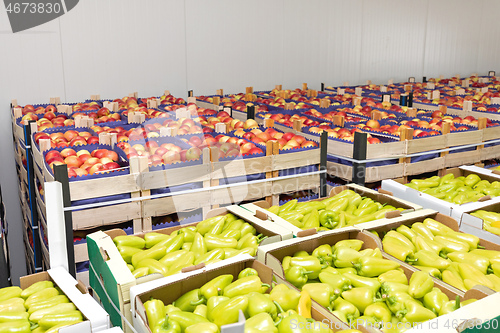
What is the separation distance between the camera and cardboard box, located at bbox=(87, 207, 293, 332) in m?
1.84

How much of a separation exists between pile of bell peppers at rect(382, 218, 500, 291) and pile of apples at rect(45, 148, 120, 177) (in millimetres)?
2039

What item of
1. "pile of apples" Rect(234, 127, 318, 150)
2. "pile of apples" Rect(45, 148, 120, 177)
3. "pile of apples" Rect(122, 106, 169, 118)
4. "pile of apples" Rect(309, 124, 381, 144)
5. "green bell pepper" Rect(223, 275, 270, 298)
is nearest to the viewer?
"green bell pepper" Rect(223, 275, 270, 298)

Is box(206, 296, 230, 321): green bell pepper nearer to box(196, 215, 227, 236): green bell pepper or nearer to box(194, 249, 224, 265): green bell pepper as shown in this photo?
box(194, 249, 224, 265): green bell pepper

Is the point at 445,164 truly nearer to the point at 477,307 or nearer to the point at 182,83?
the point at 477,307

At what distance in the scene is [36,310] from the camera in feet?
5.87

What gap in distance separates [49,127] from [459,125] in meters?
4.23

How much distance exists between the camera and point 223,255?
7.38ft

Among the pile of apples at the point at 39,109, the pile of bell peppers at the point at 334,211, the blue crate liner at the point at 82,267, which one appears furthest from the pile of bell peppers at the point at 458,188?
the pile of apples at the point at 39,109

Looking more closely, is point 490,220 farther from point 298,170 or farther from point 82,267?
point 82,267

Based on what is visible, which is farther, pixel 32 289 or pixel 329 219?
pixel 329 219

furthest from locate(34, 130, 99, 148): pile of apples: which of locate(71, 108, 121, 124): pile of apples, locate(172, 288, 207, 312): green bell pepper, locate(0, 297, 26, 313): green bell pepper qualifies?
locate(172, 288, 207, 312): green bell pepper

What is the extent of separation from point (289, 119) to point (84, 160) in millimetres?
2484

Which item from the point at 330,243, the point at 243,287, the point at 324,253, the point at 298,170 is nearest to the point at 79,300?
the point at 243,287

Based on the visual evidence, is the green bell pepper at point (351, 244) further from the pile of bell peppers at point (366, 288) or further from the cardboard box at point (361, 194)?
the cardboard box at point (361, 194)
